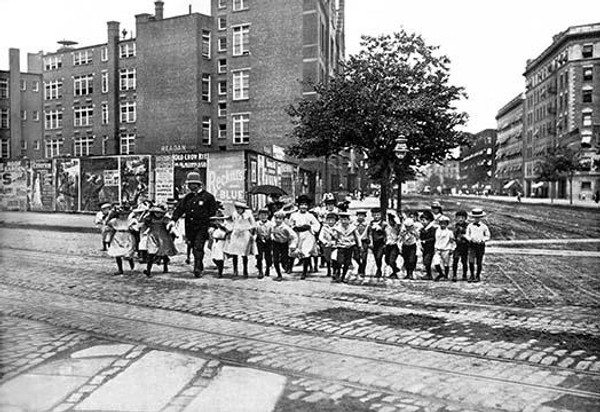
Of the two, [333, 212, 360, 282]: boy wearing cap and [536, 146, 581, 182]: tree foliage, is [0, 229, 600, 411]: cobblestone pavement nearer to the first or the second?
[333, 212, 360, 282]: boy wearing cap

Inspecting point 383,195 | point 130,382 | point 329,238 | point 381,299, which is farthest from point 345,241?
point 383,195

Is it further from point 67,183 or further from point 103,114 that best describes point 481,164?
point 67,183

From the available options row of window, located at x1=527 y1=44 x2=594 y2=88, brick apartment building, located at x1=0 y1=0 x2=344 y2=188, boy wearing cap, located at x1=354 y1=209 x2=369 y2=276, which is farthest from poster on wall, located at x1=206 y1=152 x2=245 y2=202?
brick apartment building, located at x1=0 y1=0 x2=344 y2=188

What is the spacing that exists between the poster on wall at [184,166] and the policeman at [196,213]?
658 inches

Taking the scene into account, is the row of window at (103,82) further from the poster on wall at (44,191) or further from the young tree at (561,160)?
the young tree at (561,160)

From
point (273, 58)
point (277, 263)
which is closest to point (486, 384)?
point (277, 263)

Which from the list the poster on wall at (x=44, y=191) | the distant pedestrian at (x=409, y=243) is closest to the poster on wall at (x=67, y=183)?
the poster on wall at (x=44, y=191)

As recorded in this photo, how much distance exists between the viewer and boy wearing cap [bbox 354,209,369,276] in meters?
12.5

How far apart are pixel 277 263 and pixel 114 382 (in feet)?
22.6

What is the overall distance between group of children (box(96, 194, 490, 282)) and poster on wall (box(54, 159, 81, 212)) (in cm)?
2177

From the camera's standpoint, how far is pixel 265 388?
4961 millimetres

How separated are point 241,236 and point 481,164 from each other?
13786 cm

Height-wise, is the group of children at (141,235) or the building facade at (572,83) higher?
the building facade at (572,83)

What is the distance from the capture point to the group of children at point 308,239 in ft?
38.5
